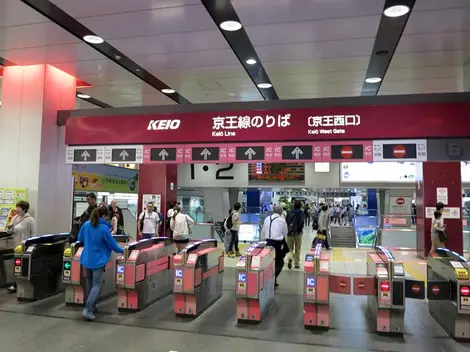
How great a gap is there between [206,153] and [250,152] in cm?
72

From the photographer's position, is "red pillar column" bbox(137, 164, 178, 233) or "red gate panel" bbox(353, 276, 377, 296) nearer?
"red gate panel" bbox(353, 276, 377, 296)

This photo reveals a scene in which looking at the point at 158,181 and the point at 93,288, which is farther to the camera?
the point at 158,181

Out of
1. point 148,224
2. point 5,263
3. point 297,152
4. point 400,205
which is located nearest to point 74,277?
point 5,263

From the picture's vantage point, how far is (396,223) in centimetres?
1393

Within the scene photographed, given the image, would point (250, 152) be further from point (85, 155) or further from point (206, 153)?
point (85, 155)

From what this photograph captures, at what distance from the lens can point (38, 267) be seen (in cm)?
651

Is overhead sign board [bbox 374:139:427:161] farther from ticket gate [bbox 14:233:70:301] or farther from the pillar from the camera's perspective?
the pillar

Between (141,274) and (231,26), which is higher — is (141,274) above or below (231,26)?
below

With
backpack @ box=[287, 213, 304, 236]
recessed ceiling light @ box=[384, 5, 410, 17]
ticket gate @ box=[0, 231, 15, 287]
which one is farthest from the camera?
backpack @ box=[287, 213, 304, 236]

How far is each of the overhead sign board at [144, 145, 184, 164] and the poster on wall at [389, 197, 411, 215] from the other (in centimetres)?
1185

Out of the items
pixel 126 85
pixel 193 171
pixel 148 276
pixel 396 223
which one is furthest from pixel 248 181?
pixel 148 276

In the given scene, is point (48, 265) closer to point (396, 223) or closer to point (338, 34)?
point (338, 34)

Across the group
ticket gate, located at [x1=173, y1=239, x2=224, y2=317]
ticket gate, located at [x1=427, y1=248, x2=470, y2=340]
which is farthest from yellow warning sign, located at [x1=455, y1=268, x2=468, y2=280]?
ticket gate, located at [x1=173, y1=239, x2=224, y2=317]

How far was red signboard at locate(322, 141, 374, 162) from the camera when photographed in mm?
5957
